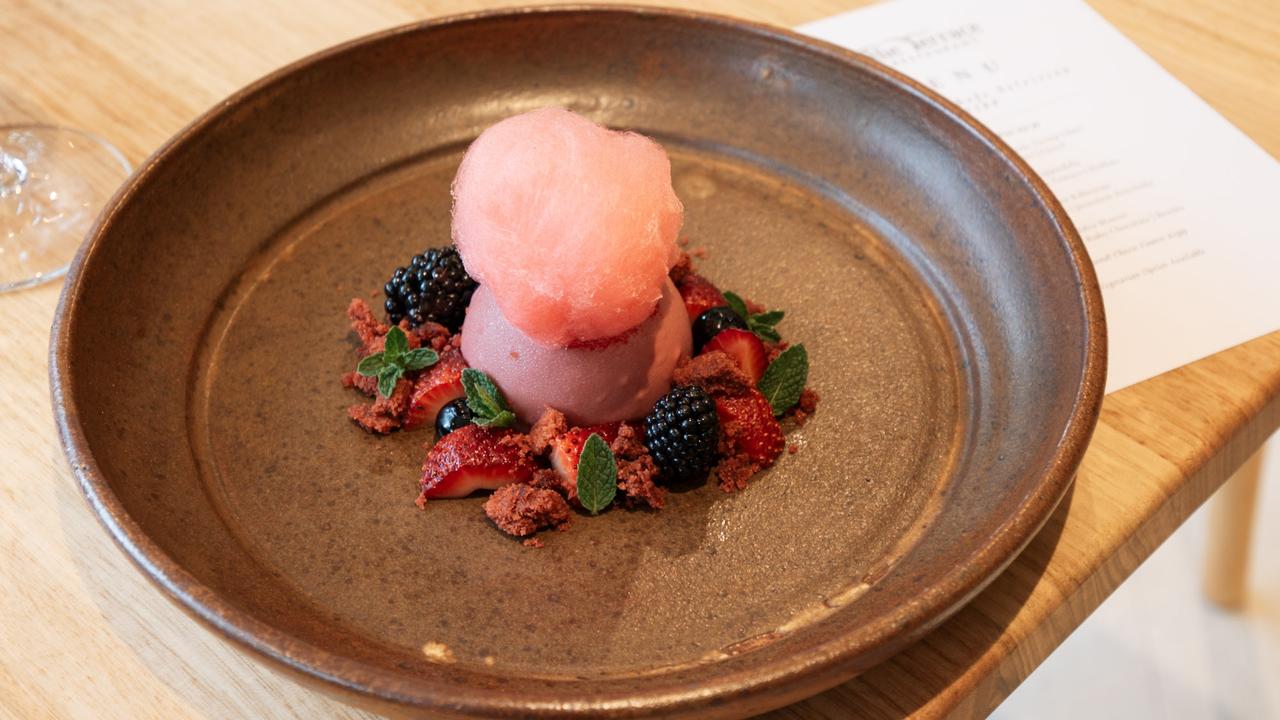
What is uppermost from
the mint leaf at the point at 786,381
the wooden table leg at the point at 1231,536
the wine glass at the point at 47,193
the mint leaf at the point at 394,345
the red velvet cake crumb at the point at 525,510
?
the mint leaf at the point at 786,381

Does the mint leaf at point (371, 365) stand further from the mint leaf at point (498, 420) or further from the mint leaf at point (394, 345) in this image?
the mint leaf at point (498, 420)

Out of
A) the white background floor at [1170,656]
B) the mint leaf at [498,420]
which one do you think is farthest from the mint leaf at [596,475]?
the white background floor at [1170,656]

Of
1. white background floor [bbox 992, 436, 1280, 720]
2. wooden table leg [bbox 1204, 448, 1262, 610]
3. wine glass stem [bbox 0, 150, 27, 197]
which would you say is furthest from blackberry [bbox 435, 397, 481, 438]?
white background floor [bbox 992, 436, 1280, 720]

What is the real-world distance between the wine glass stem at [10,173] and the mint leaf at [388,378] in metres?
0.91

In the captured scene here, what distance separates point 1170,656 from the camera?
2.49m

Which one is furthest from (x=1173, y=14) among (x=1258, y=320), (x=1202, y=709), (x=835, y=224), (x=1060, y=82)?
(x=1202, y=709)

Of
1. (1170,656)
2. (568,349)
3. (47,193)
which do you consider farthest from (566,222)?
(1170,656)

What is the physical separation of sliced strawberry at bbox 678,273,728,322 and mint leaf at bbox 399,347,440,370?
1.20ft

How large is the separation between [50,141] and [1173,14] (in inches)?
Answer: 88.5

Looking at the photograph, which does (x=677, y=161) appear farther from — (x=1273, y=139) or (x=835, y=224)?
(x=1273, y=139)

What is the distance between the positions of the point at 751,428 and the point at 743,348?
127 millimetres

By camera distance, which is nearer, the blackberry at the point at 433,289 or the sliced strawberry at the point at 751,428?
the sliced strawberry at the point at 751,428

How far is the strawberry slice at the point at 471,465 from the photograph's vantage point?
1336 mm

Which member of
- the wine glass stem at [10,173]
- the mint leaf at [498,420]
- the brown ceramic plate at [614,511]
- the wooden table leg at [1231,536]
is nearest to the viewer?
the brown ceramic plate at [614,511]
